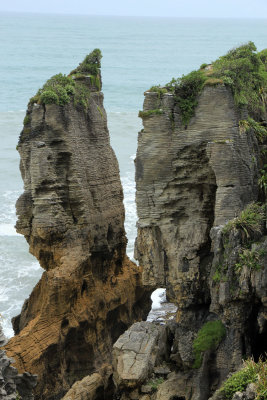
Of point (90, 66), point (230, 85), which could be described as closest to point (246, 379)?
point (230, 85)

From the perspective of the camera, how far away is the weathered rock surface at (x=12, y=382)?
22.2m

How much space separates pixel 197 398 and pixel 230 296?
358 cm

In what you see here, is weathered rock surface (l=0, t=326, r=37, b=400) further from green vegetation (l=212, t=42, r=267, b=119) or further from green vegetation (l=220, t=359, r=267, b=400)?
green vegetation (l=212, t=42, r=267, b=119)

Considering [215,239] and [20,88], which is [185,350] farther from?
[20,88]

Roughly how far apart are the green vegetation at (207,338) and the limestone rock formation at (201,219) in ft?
0.42

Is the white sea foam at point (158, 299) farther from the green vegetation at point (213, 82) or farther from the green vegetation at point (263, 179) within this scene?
the green vegetation at point (213, 82)

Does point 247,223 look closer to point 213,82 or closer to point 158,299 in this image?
point 213,82

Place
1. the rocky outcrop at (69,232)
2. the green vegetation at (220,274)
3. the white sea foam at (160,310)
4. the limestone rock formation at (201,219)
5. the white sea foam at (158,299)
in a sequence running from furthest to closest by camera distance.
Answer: the white sea foam at (158,299) → the white sea foam at (160,310) → the rocky outcrop at (69,232) → the limestone rock formation at (201,219) → the green vegetation at (220,274)

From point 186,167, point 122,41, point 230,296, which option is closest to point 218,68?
point 186,167

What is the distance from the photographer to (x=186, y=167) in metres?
23.8

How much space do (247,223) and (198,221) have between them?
10.7ft

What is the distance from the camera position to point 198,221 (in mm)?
24125

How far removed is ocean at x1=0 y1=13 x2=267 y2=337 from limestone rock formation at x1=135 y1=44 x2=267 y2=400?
13.2m

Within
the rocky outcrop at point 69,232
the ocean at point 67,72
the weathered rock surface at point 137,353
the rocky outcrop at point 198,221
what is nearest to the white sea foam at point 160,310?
→ the ocean at point 67,72
